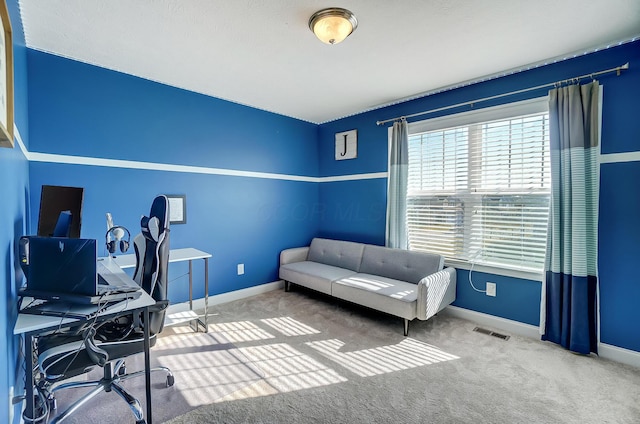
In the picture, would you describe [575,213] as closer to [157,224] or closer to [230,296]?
[157,224]

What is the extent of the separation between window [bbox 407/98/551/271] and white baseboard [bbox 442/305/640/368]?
0.57 m

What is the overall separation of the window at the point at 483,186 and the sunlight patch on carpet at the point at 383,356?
1187mm

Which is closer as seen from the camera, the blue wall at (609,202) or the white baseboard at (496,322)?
the blue wall at (609,202)

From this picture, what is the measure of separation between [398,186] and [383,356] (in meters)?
2.03

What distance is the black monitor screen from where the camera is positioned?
2061mm

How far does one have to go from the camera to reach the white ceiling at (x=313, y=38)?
1.87 metres

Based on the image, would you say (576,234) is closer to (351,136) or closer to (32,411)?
(351,136)

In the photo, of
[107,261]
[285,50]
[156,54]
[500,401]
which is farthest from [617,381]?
[156,54]

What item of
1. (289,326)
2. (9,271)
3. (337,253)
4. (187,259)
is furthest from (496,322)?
(9,271)

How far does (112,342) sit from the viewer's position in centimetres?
165

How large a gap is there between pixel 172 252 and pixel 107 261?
590 mm

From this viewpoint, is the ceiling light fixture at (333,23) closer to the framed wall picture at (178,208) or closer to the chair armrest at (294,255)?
the framed wall picture at (178,208)

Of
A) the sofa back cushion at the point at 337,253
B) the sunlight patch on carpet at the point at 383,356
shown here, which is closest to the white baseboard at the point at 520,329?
the sunlight patch on carpet at the point at 383,356

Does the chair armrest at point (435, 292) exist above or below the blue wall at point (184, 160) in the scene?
below
